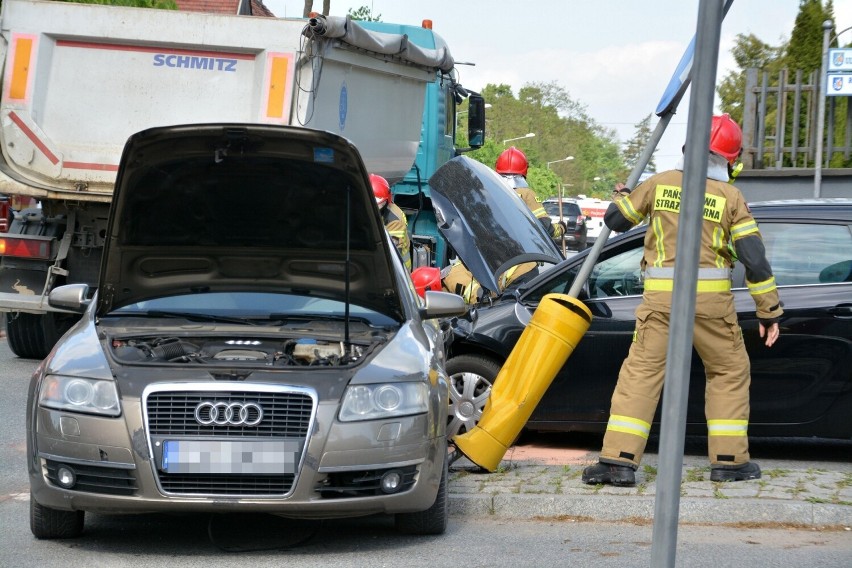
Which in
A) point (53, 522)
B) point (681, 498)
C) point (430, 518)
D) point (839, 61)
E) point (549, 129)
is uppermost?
point (549, 129)

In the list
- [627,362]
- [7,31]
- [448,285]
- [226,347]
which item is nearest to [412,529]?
[226,347]

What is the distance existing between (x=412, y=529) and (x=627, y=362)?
5.50 ft

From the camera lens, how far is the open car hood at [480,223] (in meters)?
7.65

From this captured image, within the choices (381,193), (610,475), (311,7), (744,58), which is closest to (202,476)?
(610,475)

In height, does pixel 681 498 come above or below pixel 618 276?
below

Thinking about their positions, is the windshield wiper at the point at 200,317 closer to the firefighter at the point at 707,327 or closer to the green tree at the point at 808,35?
the firefighter at the point at 707,327

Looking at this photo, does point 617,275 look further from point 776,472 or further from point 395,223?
point 395,223

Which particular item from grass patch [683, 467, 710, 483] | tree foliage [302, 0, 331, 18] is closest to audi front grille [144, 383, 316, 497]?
grass patch [683, 467, 710, 483]

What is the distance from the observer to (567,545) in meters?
6.01

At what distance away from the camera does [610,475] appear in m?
6.86

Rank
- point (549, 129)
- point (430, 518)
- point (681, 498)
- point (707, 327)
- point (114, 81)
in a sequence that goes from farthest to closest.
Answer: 1. point (549, 129)
2. point (114, 81)
3. point (707, 327)
4. point (681, 498)
5. point (430, 518)

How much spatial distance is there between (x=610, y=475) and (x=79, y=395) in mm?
2786

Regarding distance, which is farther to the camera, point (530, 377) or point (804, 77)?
point (804, 77)

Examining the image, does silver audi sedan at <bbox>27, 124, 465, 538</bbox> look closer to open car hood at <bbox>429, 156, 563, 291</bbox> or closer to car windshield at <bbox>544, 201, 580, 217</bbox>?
open car hood at <bbox>429, 156, 563, 291</bbox>
